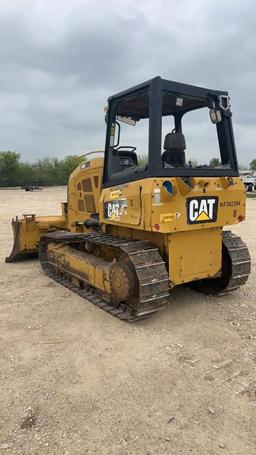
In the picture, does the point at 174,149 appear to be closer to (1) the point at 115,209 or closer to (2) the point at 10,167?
(1) the point at 115,209

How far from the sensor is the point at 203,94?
16.8 ft

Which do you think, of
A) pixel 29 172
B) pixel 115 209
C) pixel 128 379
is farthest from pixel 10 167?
pixel 128 379

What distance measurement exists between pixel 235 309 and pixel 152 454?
117 inches

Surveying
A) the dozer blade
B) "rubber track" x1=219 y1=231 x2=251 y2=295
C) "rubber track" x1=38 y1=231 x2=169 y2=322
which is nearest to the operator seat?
"rubber track" x1=38 y1=231 x2=169 y2=322

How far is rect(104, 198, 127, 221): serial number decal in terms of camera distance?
4.96 metres

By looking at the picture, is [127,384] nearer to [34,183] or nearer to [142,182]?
[142,182]

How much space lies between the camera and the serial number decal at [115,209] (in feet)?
16.3

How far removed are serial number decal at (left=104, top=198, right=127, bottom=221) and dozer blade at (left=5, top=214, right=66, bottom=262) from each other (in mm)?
3052

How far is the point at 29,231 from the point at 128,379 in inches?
201

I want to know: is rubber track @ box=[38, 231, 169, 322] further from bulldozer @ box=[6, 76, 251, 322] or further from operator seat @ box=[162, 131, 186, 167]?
operator seat @ box=[162, 131, 186, 167]

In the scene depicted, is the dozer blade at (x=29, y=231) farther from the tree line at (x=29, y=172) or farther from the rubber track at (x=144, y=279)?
the tree line at (x=29, y=172)

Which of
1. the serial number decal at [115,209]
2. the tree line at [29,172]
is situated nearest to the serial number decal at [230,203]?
the serial number decal at [115,209]

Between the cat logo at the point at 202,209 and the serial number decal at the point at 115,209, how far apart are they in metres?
0.81

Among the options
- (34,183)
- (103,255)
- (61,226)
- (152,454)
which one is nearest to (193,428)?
(152,454)
